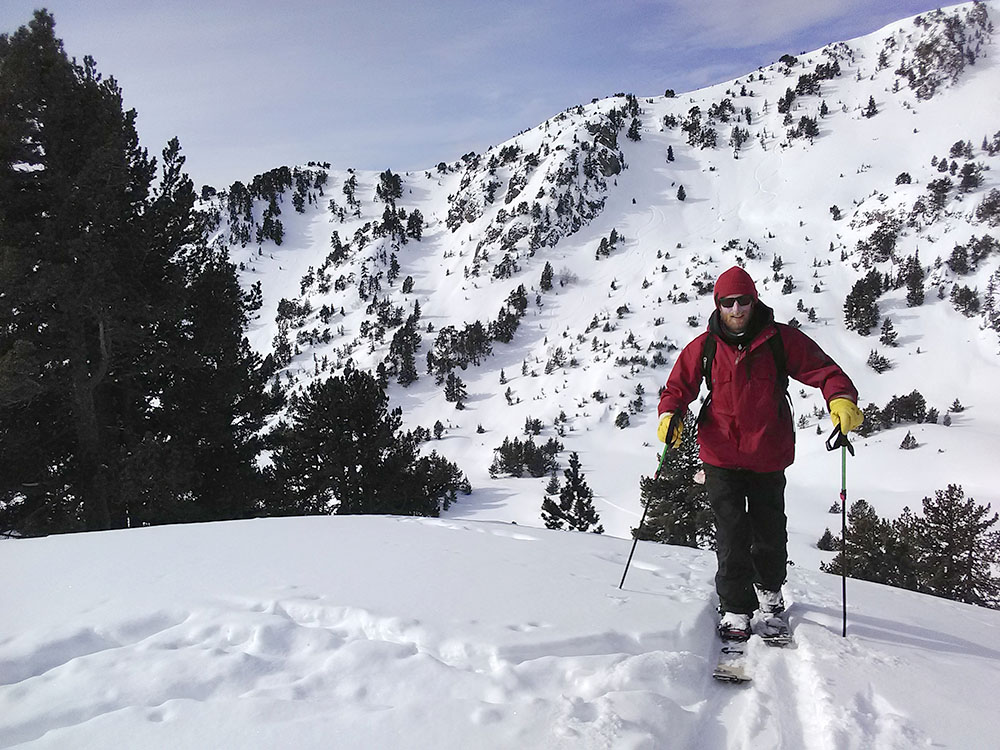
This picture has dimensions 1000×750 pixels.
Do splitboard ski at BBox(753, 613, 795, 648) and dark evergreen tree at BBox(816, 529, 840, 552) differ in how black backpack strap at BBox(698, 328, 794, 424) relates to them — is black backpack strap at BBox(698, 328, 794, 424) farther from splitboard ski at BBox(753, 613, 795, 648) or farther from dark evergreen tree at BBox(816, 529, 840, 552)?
dark evergreen tree at BBox(816, 529, 840, 552)

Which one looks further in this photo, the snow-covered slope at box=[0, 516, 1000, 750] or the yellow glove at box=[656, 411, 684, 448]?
the yellow glove at box=[656, 411, 684, 448]

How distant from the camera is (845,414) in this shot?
3.25 metres

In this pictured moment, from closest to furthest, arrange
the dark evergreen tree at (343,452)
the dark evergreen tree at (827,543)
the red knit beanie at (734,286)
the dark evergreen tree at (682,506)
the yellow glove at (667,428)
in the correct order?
the red knit beanie at (734,286) → the yellow glove at (667,428) → the dark evergreen tree at (343,452) → the dark evergreen tree at (682,506) → the dark evergreen tree at (827,543)

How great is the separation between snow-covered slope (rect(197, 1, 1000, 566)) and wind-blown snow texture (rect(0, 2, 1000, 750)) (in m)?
0.39

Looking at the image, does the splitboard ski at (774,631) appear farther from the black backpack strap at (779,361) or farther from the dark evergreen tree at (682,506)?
the dark evergreen tree at (682,506)

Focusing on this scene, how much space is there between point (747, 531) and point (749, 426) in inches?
28.7

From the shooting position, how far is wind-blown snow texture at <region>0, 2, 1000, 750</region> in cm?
225

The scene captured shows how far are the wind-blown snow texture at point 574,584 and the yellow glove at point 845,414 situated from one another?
1305 millimetres

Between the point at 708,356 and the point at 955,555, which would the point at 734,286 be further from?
the point at 955,555

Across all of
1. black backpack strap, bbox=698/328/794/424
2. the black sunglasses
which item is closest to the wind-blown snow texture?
black backpack strap, bbox=698/328/794/424

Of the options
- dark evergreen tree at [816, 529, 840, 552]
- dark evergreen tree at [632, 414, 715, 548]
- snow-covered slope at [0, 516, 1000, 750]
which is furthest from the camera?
dark evergreen tree at [816, 529, 840, 552]

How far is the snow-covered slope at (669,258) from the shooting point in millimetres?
38281

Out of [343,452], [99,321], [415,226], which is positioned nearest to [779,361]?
[99,321]

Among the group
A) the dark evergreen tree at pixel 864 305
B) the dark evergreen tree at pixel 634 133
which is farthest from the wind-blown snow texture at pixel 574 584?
the dark evergreen tree at pixel 634 133
